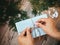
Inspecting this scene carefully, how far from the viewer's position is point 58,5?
1.10 metres

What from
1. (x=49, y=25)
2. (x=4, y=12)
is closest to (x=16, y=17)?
(x=4, y=12)

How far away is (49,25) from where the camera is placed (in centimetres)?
105

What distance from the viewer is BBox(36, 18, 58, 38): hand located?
40.8 inches

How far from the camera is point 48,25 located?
1.05 meters

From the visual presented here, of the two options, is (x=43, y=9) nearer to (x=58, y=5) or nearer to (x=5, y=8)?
(x=58, y=5)

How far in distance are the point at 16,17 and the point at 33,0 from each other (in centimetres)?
12

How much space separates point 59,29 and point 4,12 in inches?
11.4

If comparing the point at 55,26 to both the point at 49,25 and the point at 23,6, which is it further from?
the point at 23,6

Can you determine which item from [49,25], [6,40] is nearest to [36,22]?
[49,25]

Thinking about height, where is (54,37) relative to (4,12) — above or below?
below

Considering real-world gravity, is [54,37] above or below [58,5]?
→ below

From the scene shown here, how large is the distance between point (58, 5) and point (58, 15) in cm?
5

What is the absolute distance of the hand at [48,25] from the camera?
1.04 m

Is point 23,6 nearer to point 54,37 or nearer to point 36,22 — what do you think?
point 36,22
